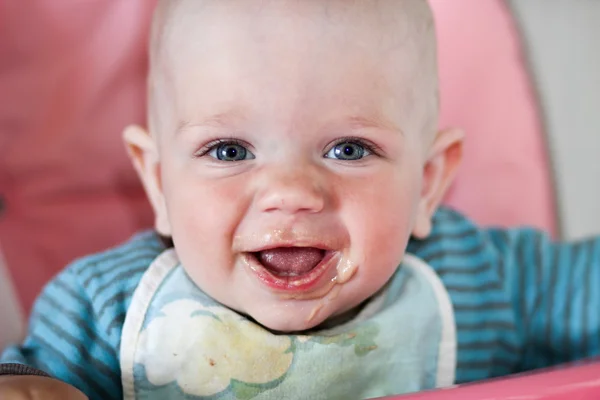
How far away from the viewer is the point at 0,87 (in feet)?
3.31

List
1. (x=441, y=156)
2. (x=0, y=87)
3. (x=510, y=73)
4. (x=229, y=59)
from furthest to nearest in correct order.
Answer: (x=510, y=73), (x=0, y=87), (x=441, y=156), (x=229, y=59)

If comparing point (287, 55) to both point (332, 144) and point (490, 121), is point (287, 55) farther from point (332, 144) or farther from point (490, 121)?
point (490, 121)

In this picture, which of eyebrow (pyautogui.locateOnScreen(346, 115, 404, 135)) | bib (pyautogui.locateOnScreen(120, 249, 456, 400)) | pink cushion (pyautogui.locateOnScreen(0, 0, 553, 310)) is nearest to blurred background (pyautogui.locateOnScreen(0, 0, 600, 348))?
pink cushion (pyautogui.locateOnScreen(0, 0, 553, 310))

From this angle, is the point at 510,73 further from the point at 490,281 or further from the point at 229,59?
the point at 229,59

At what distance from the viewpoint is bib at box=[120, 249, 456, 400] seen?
2.44 ft

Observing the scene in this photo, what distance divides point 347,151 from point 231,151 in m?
0.10

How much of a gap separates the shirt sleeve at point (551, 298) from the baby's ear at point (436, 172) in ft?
0.48

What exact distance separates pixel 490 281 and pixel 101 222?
50cm

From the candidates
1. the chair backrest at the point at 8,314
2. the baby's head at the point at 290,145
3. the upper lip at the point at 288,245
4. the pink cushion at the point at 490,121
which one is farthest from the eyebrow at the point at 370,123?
the chair backrest at the point at 8,314

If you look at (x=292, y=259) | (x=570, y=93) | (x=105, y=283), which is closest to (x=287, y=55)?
(x=292, y=259)

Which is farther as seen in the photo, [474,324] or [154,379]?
[474,324]

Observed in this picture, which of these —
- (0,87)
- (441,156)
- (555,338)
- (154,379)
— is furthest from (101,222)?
(555,338)

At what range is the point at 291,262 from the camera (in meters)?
0.72

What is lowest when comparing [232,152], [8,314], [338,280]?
[8,314]
